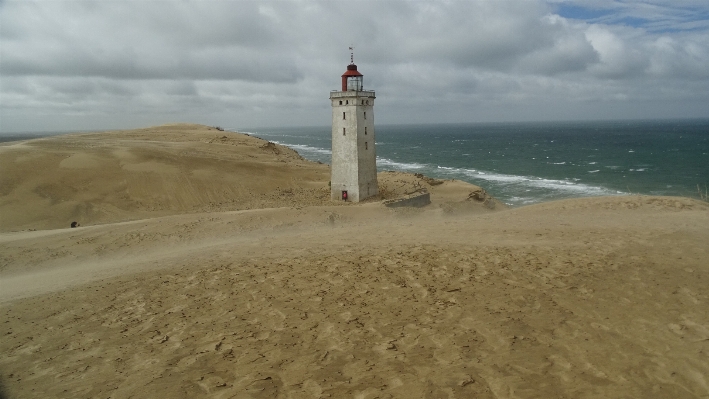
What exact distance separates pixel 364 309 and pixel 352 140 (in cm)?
1521

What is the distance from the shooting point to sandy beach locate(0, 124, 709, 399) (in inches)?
254

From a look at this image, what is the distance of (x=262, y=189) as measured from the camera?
29219 mm

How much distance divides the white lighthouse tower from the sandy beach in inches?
226

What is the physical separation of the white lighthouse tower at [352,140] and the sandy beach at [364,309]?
574 cm

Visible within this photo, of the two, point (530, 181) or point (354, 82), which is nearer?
point (354, 82)

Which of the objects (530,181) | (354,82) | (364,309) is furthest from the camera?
(530,181)

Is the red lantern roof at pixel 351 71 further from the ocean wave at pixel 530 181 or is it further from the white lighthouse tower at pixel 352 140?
the ocean wave at pixel 530 181

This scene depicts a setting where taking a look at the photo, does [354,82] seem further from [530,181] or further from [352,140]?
[530,181]

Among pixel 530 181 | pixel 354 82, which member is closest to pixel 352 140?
pixel 354 82

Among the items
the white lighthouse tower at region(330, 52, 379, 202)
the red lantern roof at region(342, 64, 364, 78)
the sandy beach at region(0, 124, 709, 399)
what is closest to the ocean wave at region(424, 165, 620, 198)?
the sandy beach at region(0, 124, 709, 399)

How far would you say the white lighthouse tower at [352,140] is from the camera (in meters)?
22.8

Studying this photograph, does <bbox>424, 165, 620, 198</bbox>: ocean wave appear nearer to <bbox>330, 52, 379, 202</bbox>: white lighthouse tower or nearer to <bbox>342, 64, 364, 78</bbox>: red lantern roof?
<bbox>330, 52, 379, 202</bbox>: white lighthouse tower

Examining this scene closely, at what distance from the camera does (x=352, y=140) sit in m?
23.1

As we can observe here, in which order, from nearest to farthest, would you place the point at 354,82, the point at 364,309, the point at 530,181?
the point at 364,309 < the point at 354,82 < the point at 530,181
